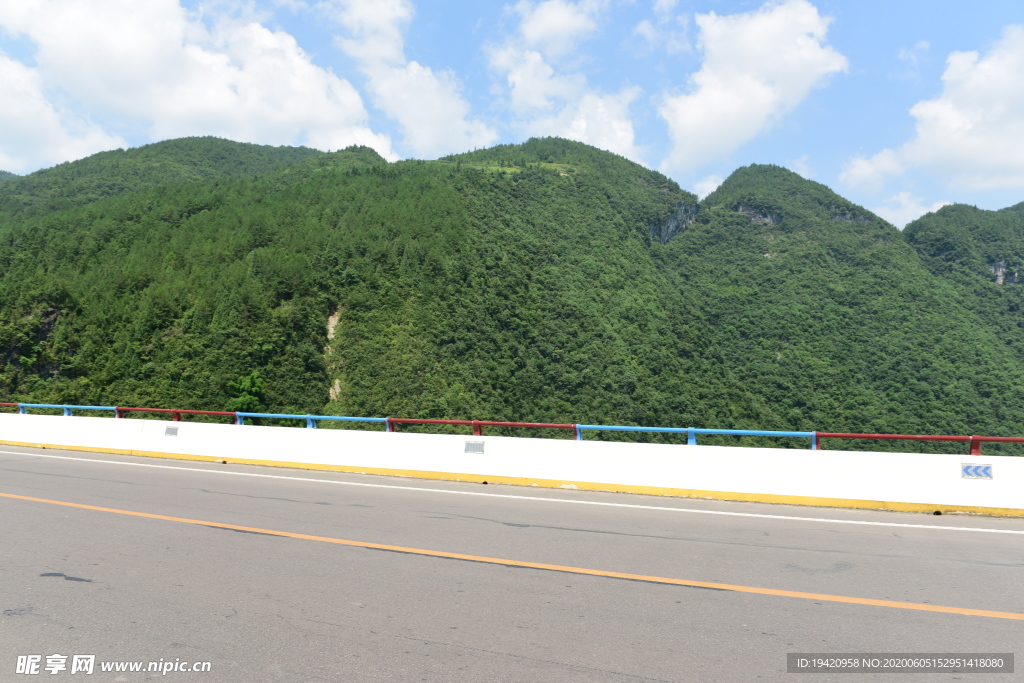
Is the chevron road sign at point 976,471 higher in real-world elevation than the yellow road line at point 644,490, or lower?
higher

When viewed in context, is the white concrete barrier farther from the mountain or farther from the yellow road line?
the mountain

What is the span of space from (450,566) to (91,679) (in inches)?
120

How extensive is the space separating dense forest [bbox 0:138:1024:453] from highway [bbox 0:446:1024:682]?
48099 mm

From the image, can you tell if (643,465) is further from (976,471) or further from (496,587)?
(496,587)

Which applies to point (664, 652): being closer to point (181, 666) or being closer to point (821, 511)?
point (181, 666)

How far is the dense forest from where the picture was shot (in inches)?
2388

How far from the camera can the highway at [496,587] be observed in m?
4.11

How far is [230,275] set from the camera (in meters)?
68.1

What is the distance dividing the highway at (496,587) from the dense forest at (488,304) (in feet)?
158

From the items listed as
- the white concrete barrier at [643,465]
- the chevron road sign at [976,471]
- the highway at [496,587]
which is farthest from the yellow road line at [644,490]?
the chevron road sign at [976,471]

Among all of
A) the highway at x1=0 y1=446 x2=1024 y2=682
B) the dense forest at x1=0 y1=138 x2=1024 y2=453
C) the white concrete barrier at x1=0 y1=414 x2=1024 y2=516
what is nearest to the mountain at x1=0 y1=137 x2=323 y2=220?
the dense forest at x1=0 y1=138 x2=1024 y2=453

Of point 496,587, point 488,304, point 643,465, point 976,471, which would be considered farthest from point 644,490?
point 488,304

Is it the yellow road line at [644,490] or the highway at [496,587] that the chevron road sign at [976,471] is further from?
the highway at [496,587]

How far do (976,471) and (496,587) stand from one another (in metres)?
7.18
